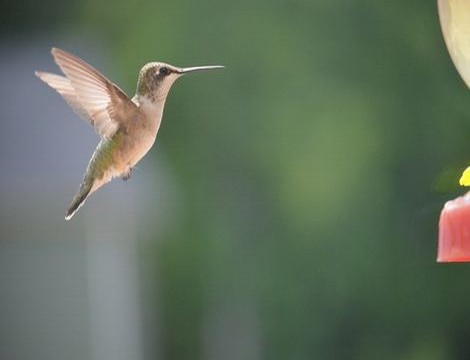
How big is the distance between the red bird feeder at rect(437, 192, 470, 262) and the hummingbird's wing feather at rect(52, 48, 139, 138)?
33cm

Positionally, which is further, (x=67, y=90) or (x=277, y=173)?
(x=277, y=173)

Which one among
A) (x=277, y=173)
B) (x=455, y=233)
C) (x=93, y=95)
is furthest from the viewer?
(x=277, y=173)

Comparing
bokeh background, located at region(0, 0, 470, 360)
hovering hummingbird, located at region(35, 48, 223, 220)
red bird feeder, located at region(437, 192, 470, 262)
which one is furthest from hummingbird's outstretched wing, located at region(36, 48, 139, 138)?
bokeh background, located at region(0, 0, 470, 360)

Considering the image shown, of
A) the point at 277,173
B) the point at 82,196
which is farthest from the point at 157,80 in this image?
the point at 277,173

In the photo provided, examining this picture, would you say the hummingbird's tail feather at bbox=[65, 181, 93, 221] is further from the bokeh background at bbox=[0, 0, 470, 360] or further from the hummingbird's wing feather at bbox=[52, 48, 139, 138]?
the bokeh background at bbox=[0, 0, 470, 360]

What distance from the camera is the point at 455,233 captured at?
0.68 meters

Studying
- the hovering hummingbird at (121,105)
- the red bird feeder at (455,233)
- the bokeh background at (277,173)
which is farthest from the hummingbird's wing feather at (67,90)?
the bokeh background at (277,173)

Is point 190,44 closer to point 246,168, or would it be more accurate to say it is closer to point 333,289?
point 246,168

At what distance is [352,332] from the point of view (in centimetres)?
252

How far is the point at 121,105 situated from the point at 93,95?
0.03 metres

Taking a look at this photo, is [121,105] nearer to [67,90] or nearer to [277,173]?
Result: [67,90]

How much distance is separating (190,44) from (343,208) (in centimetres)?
59

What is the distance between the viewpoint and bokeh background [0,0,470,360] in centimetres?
242

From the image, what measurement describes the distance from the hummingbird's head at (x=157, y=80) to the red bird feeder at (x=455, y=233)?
28 centimetres
